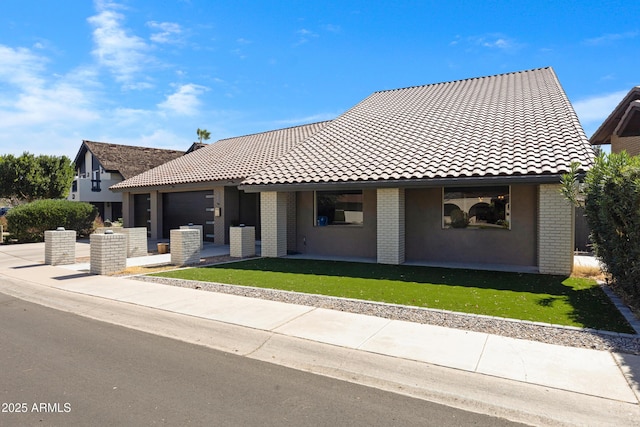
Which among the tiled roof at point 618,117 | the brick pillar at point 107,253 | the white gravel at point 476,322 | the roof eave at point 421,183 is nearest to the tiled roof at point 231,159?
the roof eave at point 421,183

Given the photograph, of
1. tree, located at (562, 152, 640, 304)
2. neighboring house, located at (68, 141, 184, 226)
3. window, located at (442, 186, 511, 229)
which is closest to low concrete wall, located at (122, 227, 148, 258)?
window, located at (442, 186, 511, 229)

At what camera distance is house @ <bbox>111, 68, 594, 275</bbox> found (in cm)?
1040

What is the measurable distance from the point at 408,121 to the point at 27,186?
2948 centimetres

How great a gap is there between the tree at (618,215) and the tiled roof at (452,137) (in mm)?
1848

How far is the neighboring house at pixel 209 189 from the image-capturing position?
1858 centimetres

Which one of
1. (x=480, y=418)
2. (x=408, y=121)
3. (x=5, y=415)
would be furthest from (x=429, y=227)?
(x=5, y=415)

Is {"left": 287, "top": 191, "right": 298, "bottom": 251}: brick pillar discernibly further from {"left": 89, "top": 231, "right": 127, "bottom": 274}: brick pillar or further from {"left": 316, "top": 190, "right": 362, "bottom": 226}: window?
{"left": 89, "top": 231, "right": 127, "bottom": 274}: brick pillar

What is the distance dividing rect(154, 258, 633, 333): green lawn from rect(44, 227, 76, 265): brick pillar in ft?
15.5

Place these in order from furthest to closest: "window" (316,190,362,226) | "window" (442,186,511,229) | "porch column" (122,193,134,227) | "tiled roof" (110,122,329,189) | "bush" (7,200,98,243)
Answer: "porch column" (122,193,134,227) → "bush" (7,200,98,243) → "tiled roof" (110,122,329,189) → "window" (316,190,362,226) → "window" (442,186,511,229)

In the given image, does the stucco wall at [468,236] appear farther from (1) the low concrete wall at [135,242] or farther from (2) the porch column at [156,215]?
(2) the porch column at [156,215]

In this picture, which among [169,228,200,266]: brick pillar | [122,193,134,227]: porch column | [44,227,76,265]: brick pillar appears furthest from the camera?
[122,193,134,227]: porch column

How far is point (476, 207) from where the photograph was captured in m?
12.1

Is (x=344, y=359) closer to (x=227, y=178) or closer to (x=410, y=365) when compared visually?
(x=410, y=365)

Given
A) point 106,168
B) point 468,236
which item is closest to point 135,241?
point 468,236
